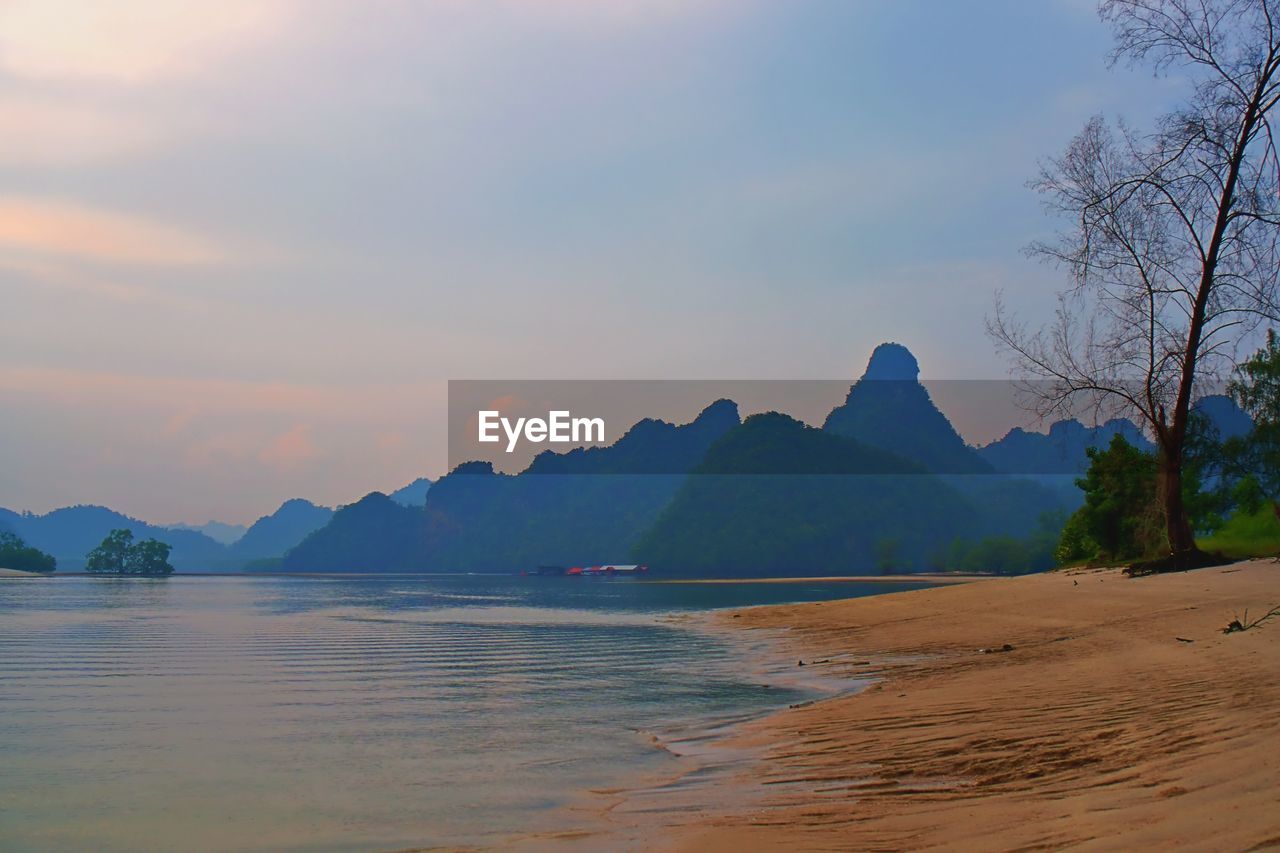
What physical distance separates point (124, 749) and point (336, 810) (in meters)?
4.94

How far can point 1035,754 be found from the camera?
312 inches

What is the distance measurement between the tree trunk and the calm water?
9.61 m

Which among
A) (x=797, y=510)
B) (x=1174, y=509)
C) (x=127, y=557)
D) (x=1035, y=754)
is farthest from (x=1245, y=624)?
(x=127, y=557)

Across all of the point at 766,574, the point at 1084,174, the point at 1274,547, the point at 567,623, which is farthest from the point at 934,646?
the point at 766,574

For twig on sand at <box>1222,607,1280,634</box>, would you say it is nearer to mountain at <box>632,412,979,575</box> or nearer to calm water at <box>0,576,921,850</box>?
calm water at <box>0,576,921,850</box>

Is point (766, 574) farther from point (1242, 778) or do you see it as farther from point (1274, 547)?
point (1242, 778)

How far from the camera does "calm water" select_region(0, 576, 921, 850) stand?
900 centimetres

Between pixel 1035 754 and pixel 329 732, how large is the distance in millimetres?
9501

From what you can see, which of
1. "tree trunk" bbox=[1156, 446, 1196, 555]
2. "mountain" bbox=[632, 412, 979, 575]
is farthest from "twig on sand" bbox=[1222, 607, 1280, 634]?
"mountain" bbox=[632, 412, 979, 575]

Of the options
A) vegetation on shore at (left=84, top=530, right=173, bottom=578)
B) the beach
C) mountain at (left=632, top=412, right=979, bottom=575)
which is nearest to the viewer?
the beach

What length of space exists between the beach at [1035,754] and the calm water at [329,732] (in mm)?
1604

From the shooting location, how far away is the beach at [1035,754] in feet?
18.5

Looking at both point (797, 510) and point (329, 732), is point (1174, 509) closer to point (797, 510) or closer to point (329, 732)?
point (329, 732)

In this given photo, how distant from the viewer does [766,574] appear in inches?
6127
